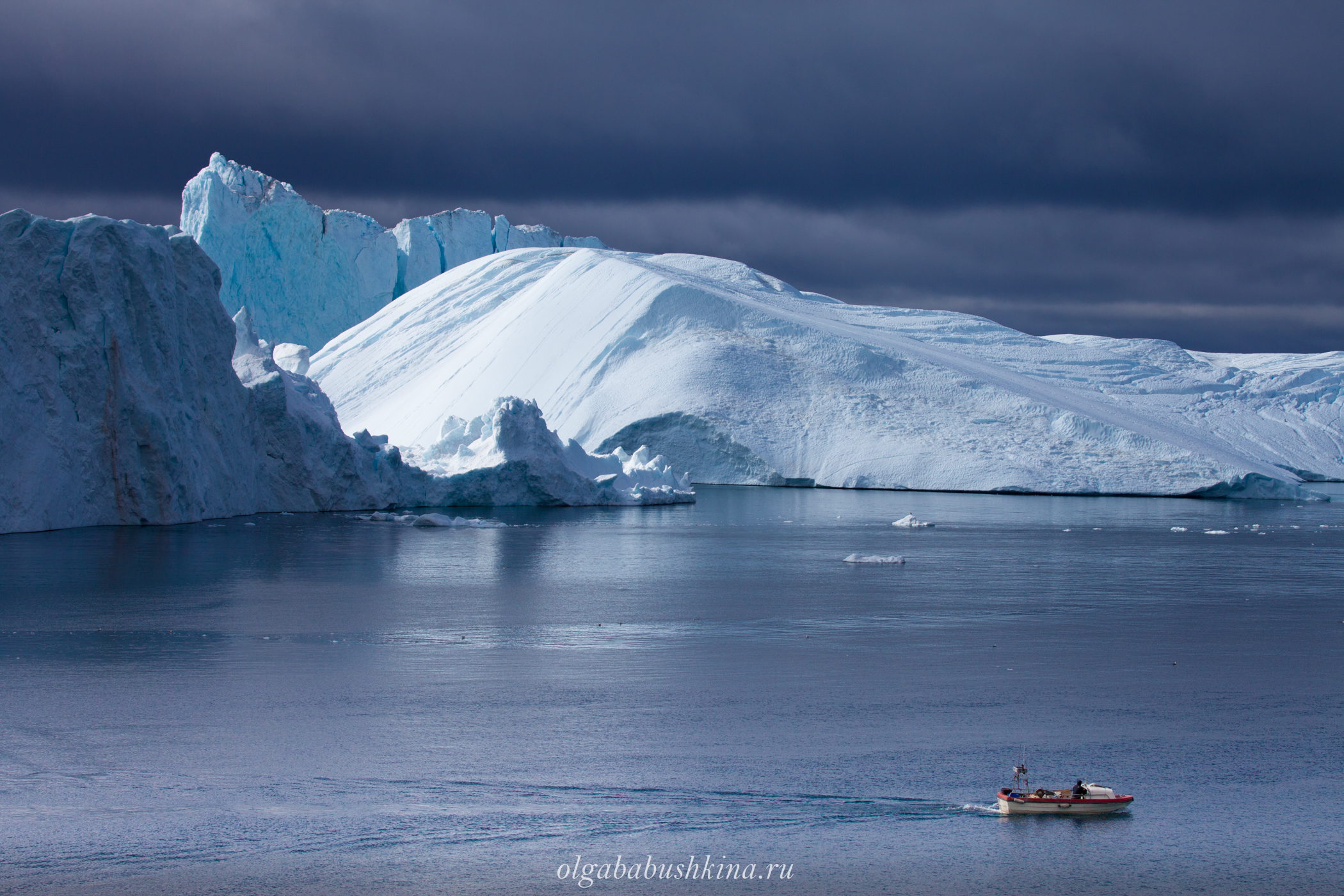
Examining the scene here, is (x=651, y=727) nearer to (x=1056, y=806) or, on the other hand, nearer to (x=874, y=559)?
(x=1056, y=806)

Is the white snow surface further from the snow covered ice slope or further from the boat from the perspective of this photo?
the snow covered ice slope

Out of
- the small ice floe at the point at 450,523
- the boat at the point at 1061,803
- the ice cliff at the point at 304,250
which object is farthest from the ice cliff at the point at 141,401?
the ice cliff at the point at 304,250

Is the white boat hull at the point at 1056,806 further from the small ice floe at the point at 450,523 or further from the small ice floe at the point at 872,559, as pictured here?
the small ice floe at the point at 450,523

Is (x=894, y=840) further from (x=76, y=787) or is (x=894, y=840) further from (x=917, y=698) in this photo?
(x=76, y=787)

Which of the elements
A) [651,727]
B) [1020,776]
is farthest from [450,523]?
[1020,776]

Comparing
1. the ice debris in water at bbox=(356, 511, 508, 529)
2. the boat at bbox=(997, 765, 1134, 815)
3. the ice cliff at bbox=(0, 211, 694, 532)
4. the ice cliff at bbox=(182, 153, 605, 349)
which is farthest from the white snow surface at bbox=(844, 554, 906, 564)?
the ice cliff at bbox=(182, 153, 605, 349)

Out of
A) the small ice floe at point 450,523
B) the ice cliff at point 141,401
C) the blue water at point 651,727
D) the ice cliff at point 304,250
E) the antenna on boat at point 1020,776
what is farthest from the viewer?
the ice cliff at point 304,250
